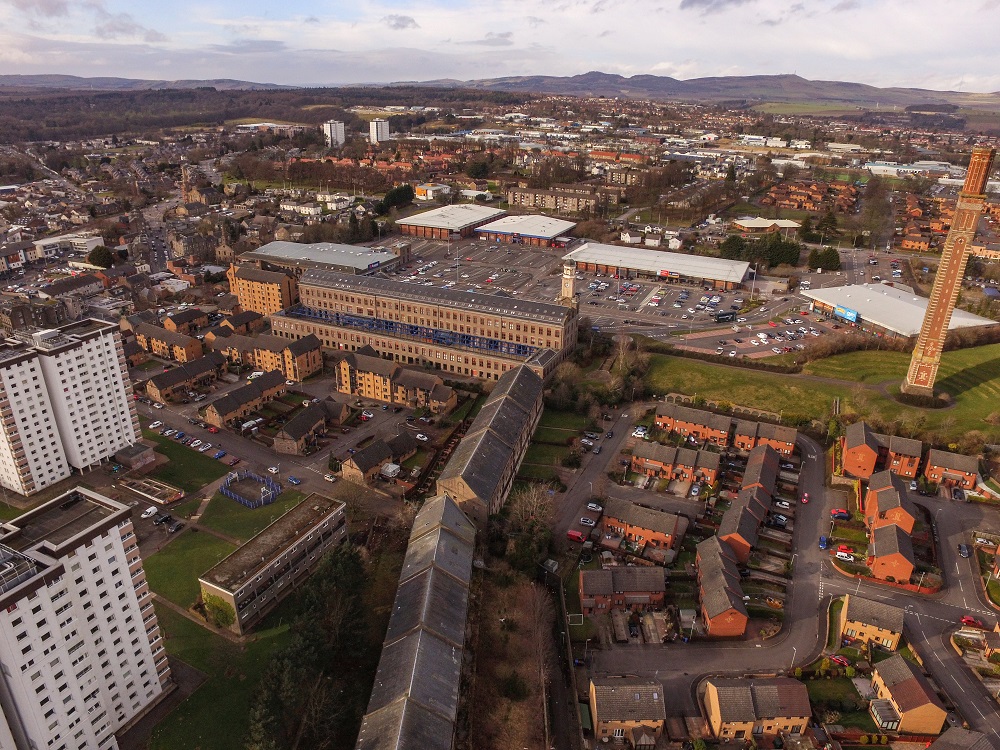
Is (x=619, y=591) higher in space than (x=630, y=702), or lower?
lower

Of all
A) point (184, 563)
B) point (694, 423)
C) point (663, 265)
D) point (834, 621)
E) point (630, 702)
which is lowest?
point (834, 621)

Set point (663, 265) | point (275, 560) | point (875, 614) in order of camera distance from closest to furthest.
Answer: point (875, 614)
point (275, 560)
point (663, 265)

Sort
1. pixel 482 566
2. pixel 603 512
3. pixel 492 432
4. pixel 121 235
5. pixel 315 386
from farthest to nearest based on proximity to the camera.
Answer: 1. pixel 121 235
2. pixel 315 386
3. pixel 492 432
4. pixel 603 512
5. pixel 482 566

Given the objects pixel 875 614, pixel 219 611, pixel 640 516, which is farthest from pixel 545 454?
pixel 219 611

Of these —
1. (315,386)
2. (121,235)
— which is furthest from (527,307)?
(121,235)

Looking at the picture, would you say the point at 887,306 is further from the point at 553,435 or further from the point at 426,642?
the point at 426,642

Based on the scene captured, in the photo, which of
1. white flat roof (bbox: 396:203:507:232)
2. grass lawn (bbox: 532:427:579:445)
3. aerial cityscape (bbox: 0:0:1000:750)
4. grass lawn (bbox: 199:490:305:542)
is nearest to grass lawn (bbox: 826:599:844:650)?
aerial cityscape (bbox: 0:0:1000:750)

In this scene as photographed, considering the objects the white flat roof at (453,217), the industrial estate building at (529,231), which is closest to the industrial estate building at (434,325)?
the industrial estate building at (529,231)

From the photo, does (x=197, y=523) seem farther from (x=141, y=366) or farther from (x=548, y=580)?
(x=141, y=366)
